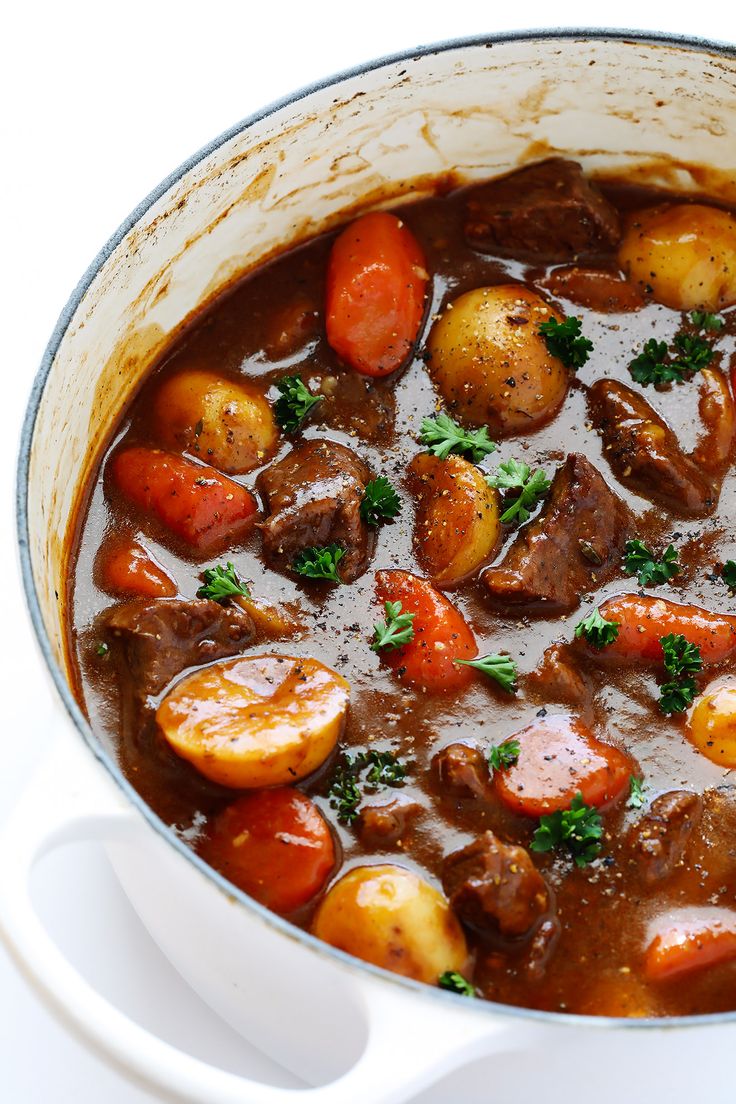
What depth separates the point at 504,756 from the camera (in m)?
2.95

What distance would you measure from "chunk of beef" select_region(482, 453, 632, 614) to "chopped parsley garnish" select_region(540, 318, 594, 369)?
30 cm

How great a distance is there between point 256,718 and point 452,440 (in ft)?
2.75

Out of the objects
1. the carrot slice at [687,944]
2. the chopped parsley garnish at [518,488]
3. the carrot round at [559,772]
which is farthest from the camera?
the chopped parsley garnish at [518,488]

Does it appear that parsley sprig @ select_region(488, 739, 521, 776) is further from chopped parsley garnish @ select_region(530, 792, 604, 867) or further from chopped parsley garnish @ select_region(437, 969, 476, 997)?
chopped parsley garnish @ select_region(437, 969, 476, 997)

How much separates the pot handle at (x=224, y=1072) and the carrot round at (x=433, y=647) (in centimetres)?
92

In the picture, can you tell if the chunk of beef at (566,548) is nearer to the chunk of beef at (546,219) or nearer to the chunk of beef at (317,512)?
the chunk of beef at (317,512)

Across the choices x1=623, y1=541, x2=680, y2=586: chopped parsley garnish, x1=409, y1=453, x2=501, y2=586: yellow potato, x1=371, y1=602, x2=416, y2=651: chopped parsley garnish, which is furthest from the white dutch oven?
x1=623, y1=541, x2=680, y2=586: chopped parsley garnish

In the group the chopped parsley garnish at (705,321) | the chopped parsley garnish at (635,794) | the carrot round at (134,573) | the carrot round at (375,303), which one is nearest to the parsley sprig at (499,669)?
the chopped parsley garnish at (635,794)

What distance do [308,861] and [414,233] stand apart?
1.71 m

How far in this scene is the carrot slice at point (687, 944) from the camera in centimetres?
280

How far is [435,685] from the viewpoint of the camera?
3.05 meters

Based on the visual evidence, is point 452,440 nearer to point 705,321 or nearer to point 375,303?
point 375,303

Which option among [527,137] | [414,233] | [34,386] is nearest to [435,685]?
[34,386]

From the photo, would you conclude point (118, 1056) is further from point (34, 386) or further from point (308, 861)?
point (34, 386)
